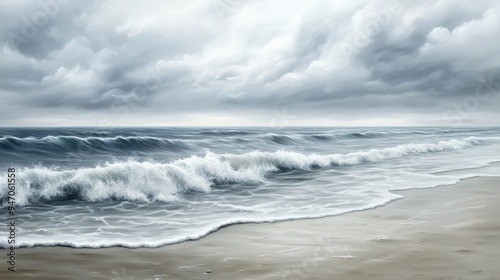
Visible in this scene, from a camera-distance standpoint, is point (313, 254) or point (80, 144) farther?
point (80, 144)

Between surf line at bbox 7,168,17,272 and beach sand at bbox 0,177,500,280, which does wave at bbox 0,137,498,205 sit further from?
beach sand at bbox 0,177,500,280

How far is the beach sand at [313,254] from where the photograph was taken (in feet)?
16.2

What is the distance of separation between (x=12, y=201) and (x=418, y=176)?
13.3 m

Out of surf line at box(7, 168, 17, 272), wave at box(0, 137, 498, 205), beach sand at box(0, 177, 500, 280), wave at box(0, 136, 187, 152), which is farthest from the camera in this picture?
wave at box(0, 136, 187, 152)

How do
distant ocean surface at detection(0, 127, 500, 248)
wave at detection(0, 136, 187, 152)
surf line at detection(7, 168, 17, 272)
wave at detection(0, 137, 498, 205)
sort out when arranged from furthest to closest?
1. wave at detection(0, 136, 187, 152)
2. wave at detection(0, 137, 498, 205)
3. distant ocean surface at detection(0, 127, 500, 248)
4. surf line at detection(7, 168, 17, 272)

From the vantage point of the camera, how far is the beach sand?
4.93 m

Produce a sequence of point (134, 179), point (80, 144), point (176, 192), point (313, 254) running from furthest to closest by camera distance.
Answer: point (80, 144)
point (176, 192)
point (134, 179)
point (313, 254)

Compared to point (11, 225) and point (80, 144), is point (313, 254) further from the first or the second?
point (80, 144)

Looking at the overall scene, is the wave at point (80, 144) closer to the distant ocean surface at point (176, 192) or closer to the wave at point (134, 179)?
the distant ocean surface at point (176, 192)

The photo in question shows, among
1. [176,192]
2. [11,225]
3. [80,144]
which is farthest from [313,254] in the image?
[80,144]

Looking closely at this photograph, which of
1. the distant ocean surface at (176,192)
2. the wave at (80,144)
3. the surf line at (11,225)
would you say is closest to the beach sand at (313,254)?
the surf line at (11,225)

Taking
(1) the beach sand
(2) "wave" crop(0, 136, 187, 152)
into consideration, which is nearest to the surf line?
(1) the beach sand

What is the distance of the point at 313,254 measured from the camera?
18.7 ft

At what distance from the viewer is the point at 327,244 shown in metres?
6.23
